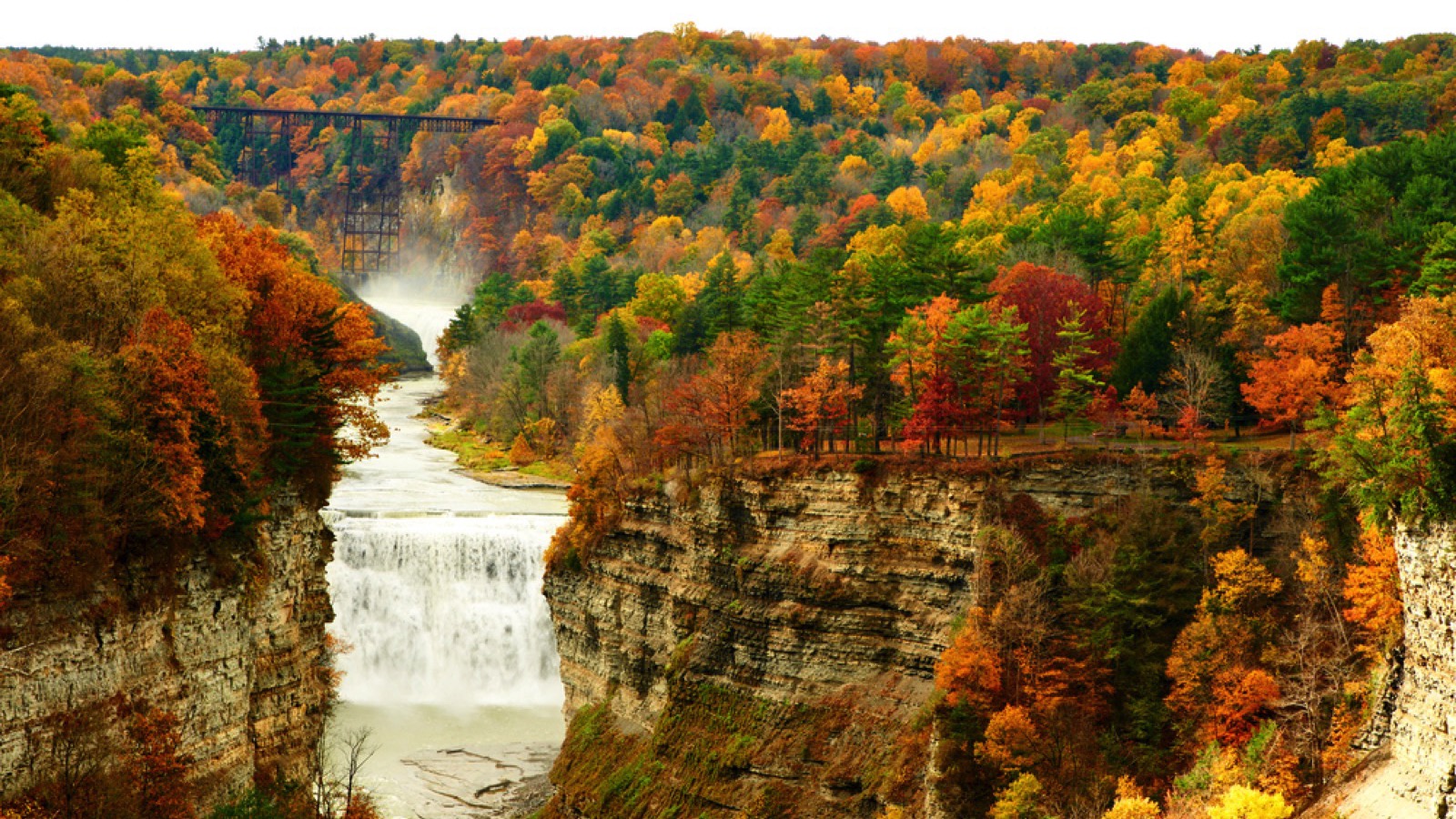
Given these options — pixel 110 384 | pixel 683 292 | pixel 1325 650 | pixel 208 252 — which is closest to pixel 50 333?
pixel 110 384

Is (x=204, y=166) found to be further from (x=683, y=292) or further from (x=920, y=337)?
(x=920, y=337)

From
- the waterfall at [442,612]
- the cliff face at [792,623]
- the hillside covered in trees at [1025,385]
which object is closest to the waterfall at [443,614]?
the waterfall at [442,612]

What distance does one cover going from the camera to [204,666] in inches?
1925

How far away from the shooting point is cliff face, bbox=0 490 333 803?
41.6 m

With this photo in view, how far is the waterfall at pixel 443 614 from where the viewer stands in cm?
8612

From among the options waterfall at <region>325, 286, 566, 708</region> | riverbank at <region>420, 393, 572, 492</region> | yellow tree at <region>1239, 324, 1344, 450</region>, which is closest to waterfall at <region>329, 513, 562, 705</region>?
waterfall at <region>325, 286, 566, 708</region>

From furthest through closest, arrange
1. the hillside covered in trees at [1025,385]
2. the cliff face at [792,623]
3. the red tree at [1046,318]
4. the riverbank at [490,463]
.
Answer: the riverbank at [490,463], the red tree at [1046,318], the cliff face at [792,623], the hillside covered in trees at [1025,385]

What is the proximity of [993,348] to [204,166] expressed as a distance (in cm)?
12542

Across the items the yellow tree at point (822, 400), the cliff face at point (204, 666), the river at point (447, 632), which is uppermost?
the yellow tree at point (822, 400)

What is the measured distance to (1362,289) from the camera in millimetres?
71062

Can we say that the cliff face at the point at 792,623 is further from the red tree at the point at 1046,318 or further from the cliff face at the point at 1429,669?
the cliff face at the point at 1429,669

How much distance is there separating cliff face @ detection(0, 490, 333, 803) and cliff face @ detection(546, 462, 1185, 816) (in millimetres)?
17862

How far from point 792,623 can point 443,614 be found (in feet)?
84.5

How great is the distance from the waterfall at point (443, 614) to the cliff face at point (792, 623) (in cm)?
1115
